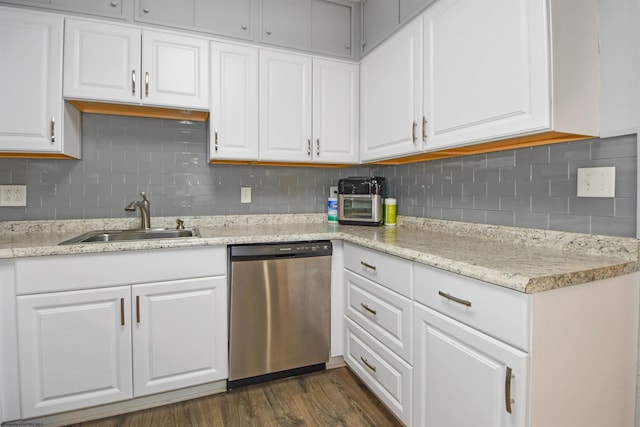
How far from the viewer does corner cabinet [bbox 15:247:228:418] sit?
1483 mm

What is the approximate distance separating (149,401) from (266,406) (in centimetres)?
59

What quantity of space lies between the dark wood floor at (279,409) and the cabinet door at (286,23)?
2097 millimetres

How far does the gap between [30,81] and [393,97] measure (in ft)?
6.25

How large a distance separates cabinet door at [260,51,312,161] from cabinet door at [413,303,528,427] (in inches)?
51.7

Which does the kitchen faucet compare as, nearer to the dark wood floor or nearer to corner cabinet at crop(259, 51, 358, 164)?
corner cabinet at crop(259, 51, 358, 164)

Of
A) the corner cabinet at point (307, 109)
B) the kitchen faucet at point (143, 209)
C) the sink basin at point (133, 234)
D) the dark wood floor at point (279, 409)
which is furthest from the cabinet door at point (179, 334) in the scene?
the corner cabinet at point (307, 109)

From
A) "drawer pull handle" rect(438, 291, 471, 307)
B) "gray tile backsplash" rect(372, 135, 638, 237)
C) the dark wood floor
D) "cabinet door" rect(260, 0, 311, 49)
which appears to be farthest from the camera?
"cabinet door" rect(260, 0, 311, 49)

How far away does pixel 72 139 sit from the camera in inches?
74.2

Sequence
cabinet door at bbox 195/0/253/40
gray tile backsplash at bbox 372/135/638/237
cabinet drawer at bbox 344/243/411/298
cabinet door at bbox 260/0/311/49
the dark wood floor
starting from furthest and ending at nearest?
cabinet door at bbox 260/0/311/49 < cabinet door at bbox 195/0/253/40 < the dark wood floor < cabinet drawer at bbox 344/243/411/298 < gray tile backsplash at bbox 372/135/638/237

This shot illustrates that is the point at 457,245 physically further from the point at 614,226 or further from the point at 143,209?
the point at 143,209

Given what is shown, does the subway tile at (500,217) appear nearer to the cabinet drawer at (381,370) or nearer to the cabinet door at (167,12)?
the cabinet drawer at (381,370)

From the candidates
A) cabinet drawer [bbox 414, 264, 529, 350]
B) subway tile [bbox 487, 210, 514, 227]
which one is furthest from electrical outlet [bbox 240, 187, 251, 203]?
subway tile [bbox 487, 210, 514, 227]

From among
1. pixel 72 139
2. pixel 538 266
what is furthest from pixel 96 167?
pixel 538 266

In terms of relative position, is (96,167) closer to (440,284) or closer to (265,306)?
(265,306)
